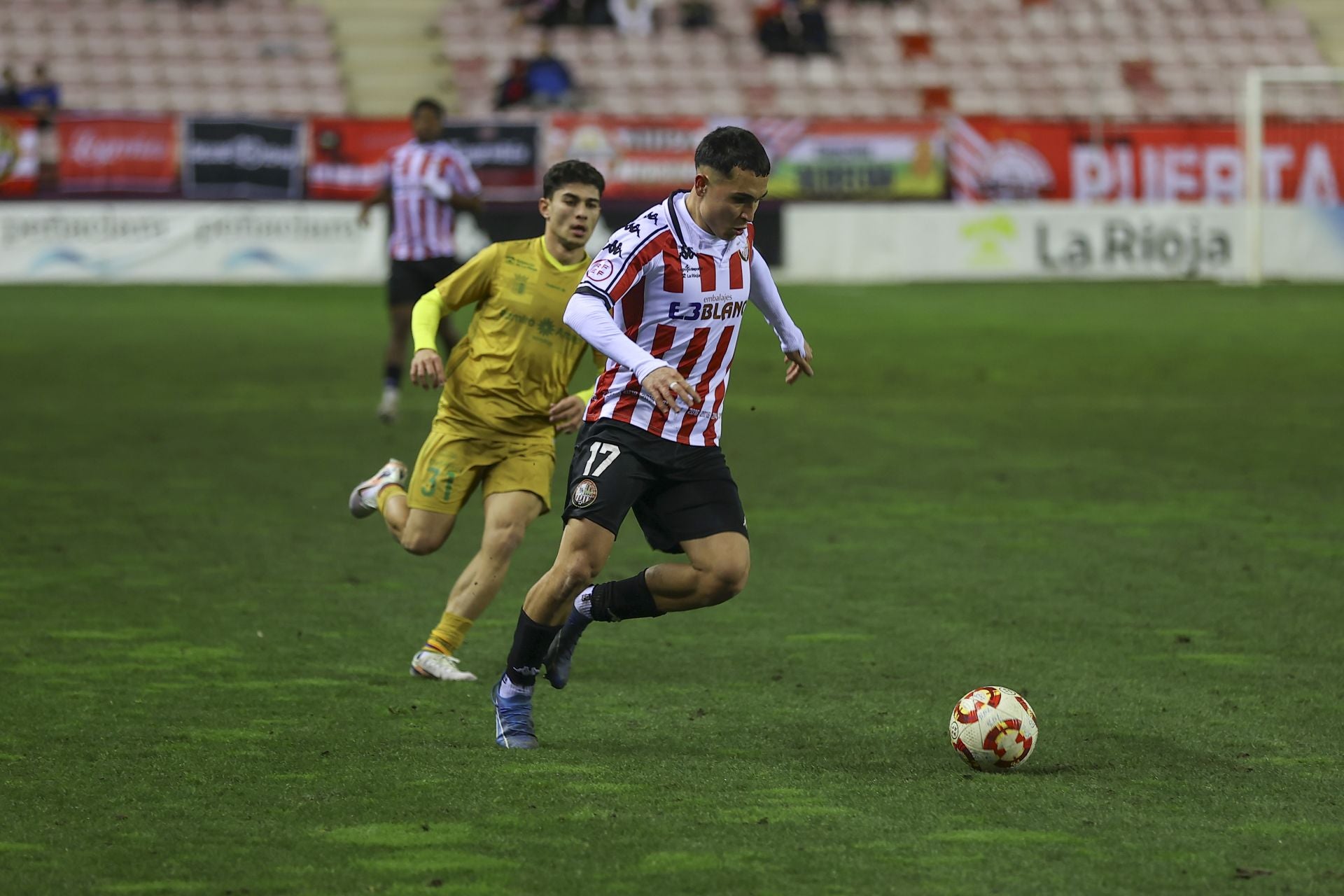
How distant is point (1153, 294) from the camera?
81.9 feet

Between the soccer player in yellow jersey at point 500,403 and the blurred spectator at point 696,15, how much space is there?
85.7 ft

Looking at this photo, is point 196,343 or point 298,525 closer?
point 298,525

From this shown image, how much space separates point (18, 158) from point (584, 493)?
71.3 ft

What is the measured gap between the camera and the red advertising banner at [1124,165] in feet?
91.5

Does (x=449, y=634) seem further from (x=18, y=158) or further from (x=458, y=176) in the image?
(x=18, y=158)

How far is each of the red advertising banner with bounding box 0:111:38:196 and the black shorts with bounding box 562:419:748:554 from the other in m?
21.2

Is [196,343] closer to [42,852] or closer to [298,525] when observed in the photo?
[298,525]

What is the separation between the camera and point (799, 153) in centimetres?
2777

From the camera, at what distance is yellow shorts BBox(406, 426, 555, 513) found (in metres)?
6.83

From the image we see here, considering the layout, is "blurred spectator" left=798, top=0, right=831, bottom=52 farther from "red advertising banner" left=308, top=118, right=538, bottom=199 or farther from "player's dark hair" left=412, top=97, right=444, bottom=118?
"player's dark hair" left=412, top=97, right=444, bottom=118

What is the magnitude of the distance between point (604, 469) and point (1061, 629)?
2.49 metres

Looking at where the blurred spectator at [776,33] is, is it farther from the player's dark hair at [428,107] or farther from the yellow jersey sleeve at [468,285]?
the yellow jersey sleeve at [468,285]

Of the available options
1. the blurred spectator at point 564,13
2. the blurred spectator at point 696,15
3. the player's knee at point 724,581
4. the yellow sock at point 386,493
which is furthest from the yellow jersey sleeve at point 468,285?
the blurred spectator at point 696,15

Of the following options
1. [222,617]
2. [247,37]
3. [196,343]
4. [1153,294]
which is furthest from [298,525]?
[247,37]
